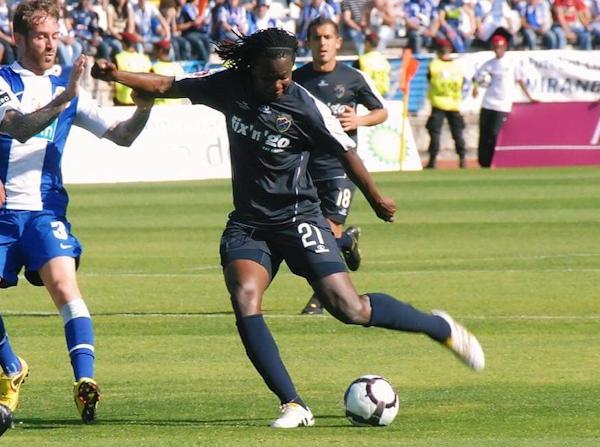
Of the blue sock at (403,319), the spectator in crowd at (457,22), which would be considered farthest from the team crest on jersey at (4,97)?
the spectator in crowd at (457,22)

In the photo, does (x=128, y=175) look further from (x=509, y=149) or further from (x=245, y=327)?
(x=245, y=327)

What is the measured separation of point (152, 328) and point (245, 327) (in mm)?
3902

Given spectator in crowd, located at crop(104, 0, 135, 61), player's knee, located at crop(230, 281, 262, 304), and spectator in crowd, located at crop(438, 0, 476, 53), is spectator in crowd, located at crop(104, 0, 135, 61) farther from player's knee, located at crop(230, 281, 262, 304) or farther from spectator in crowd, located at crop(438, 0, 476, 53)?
player's knee, located at crop(230, 281, 262, 304)

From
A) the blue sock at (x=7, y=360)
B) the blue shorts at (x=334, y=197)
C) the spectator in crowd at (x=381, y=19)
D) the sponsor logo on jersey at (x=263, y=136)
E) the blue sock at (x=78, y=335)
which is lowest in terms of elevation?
the spectator in crowd at (x=381, y=19)

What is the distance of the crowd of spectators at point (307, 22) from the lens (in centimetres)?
3062

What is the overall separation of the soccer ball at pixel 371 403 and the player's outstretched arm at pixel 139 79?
1844mm

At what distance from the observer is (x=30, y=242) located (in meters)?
8.42

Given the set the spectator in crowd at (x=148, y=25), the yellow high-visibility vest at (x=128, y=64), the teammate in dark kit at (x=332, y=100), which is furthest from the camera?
the spectator in crowd at (x=148, y=25)

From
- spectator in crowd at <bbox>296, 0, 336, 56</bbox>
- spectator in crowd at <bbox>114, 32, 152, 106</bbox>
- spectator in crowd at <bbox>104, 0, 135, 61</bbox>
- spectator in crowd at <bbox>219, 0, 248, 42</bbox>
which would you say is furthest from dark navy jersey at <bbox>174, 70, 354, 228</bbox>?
spectator in crowd at <bbox>296, 0, 336, 56</bbox>

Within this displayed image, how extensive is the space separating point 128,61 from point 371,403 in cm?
2117

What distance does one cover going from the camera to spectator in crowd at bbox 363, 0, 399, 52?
3431cm

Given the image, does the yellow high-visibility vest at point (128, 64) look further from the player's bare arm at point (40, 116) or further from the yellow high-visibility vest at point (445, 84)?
the player's bare arm at point (40, 116)

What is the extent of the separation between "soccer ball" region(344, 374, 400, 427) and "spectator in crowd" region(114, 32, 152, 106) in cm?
2079

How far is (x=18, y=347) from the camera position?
11.0m
